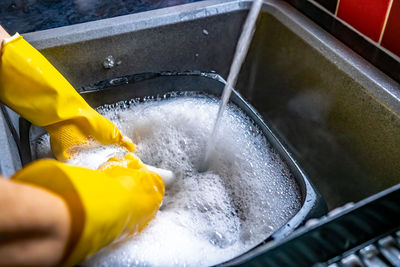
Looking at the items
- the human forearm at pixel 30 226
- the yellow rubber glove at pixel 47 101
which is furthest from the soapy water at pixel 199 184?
the human forearm at pixel 30 226

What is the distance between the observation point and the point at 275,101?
1.06 m

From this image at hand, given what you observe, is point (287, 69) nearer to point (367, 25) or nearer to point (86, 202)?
point (367, 25)

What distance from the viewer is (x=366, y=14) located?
2.68ft

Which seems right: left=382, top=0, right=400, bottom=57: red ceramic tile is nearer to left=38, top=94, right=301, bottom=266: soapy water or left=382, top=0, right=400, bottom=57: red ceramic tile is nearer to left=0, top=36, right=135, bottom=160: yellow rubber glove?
left=38, top=94, right=301, bottom=266: soapy water

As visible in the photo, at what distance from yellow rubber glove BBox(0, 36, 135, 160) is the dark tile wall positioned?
54 cm

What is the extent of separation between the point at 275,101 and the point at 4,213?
0.83m

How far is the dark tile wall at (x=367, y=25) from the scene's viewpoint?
2.51 feet

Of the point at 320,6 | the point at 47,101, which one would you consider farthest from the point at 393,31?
the point at 47,101

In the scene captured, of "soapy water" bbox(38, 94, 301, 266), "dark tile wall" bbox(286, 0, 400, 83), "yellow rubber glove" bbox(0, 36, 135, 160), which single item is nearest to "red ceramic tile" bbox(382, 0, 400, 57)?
"dark tile wall" bbox(286, 0, 400, 83)

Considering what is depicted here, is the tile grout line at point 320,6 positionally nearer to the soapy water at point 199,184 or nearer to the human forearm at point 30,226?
the soapy water at point 199,184

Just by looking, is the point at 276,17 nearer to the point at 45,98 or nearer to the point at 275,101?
the point at 275,101

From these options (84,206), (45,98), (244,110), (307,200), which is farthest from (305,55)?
(84,206)

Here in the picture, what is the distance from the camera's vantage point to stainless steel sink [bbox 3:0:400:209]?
0.78 meters

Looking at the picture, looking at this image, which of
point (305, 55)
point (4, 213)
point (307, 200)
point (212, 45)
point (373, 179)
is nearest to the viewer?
point (4, 213)
